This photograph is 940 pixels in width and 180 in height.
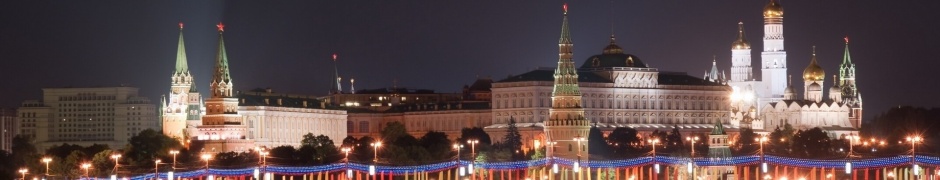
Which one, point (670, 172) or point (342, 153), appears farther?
point (342, 153)

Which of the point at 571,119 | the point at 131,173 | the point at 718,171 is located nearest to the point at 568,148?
the point at 571,119

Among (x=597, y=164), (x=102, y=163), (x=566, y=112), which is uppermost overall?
(x=566, y=112)

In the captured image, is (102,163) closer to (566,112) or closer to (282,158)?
(282,158)

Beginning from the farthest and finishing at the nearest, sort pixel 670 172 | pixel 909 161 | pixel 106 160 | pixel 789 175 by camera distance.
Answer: pixel 106 160, pixel 670 172, pixel 789 175, pixel 909 161

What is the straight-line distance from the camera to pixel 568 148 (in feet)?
600

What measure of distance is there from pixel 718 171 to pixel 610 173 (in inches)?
345

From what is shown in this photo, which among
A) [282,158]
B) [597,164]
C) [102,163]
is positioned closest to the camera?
[597,164]

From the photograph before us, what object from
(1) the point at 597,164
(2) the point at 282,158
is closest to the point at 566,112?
(2) the point at 282,158

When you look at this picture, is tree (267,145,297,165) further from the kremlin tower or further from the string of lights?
the string of lights

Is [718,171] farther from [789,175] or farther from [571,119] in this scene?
[571,119]

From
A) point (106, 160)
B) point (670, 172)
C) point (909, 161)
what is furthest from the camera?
point (106, 160)

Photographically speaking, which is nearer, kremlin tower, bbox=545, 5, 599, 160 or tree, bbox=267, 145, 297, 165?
kremlin tower, bbox=545, 5, 599, 160

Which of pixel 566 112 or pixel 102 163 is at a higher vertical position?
pixel 566 112

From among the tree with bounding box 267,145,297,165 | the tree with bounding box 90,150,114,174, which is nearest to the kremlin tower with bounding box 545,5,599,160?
the tree with bounding box 267,145,297,165
